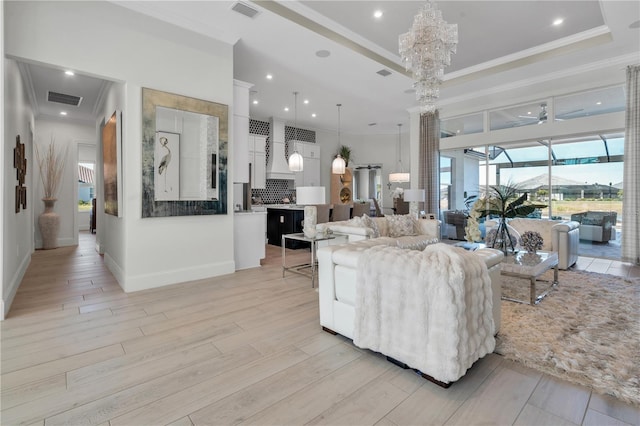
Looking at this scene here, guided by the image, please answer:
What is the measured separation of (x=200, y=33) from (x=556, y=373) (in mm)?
4972

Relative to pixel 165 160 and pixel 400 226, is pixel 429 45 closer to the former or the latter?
pixel 400 226

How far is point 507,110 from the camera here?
6.52 metres

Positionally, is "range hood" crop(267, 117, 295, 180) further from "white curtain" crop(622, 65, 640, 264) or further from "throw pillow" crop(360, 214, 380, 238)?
"white curtain" crop(622, 65, 640, 264)

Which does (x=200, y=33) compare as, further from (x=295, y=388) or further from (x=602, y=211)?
(x=602, y=211)

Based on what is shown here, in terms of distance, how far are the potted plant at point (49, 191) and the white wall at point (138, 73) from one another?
133 inches

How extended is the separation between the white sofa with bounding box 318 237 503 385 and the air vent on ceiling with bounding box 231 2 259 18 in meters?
3.06

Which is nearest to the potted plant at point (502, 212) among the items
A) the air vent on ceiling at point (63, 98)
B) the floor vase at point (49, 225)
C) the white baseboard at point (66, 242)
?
the air vent on ceiling at point (63, 98)

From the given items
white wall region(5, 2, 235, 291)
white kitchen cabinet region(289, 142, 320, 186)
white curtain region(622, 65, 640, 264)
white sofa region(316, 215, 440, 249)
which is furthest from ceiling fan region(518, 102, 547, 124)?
white wall region(5, 2, 235, 291)

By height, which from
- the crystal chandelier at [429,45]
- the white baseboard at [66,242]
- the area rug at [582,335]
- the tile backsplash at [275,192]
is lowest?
the area rug at [582,335]

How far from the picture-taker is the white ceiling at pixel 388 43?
384 centimetres

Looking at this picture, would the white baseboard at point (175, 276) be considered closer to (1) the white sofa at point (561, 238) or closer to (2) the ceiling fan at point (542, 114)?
(1) the white sofa at point (561, 238)

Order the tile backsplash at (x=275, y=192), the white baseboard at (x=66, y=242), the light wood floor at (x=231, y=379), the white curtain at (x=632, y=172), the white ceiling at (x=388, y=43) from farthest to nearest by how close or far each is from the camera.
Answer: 1. the tile backsplash at (x=275, y=192)
2. the white baseboard at (x=66, y=242)
3. the white curtain at (x=632, y=172)
4. the white ceiling at (x=388, y=43)
5. the light wood floor at (x=231, y=379)

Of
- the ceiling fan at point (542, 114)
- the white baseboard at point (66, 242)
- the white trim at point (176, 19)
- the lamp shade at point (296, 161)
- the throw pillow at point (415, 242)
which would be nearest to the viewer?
the white trim at point (176, 19)

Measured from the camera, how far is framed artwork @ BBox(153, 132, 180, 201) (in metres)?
3.78
